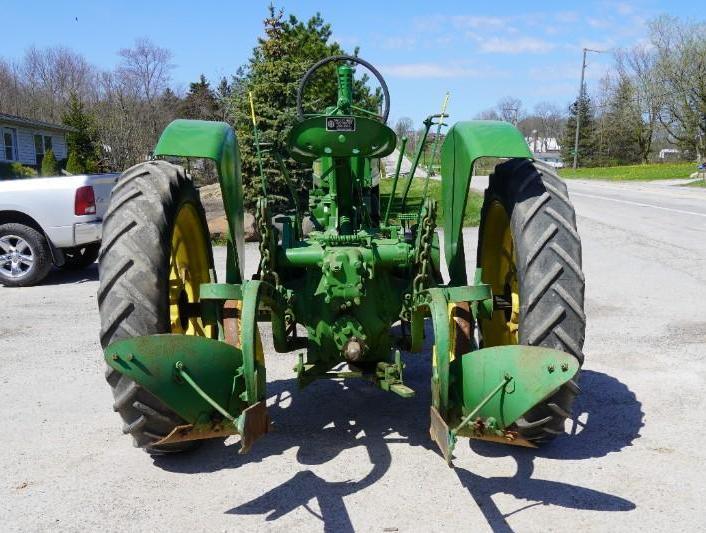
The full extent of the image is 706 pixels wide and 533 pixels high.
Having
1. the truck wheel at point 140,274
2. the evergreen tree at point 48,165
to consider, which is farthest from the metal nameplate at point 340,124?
the evergreen tree at point 48,165

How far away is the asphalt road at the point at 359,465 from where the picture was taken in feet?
11.0

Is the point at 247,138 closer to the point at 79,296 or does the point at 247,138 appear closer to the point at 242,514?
the point at 79,296

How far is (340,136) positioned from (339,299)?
1.09 m

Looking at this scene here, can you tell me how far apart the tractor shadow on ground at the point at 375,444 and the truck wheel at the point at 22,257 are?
6.40 m

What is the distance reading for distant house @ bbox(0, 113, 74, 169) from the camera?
29984mm

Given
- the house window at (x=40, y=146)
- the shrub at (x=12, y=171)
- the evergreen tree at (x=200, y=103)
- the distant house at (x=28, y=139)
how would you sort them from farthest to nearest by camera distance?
the evergreen tree at (x=200, y=103) → the house window at (x=40, y=146) → the distant house at (x=28, y=139) → the shrub at (x=12, y=171)

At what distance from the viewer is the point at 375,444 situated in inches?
164

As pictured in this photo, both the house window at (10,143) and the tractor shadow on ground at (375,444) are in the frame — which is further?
the house window at (10,143)

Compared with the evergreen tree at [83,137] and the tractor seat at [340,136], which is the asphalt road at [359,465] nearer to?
the tractor seat at [340,136]

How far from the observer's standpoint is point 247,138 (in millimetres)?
16609

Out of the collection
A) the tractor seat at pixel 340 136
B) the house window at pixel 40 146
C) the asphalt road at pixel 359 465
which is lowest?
the asphalt road at pixel 359 465

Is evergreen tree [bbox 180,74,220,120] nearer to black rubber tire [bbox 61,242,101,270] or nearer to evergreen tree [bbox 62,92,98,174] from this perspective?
evergreen tree [bbox 62,92,98,174]

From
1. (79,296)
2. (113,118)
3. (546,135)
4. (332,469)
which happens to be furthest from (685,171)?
(546,135)

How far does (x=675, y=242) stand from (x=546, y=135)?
96894 millimetres
